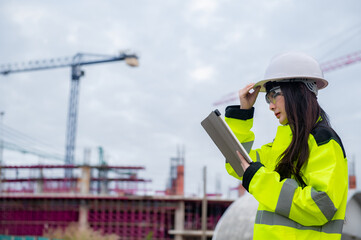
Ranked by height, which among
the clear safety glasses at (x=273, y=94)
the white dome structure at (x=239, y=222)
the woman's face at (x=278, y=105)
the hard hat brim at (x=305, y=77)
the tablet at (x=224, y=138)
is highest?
the hard hat brim at (x=305, y=77)

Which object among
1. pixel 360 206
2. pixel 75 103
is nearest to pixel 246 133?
pixel 360 206

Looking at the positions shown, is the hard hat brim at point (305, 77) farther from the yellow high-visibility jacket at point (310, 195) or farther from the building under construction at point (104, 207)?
the building under construction at point (104, 207)

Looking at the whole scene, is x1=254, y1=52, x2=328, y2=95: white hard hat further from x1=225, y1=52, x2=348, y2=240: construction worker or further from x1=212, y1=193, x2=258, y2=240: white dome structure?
x1=212, y1=193, x2=258, y2=240: white dome structure

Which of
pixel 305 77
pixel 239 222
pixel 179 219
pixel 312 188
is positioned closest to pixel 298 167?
pixel 312 188

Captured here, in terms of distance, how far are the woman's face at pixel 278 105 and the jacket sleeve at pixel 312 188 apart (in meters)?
0.27

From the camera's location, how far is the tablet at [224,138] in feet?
7.45

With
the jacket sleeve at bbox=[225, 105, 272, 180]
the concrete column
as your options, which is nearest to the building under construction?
the concrete column

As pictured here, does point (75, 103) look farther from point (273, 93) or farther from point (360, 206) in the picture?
point (273, 93)

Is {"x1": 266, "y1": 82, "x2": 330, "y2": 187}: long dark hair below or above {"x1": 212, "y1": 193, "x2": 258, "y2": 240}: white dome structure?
above

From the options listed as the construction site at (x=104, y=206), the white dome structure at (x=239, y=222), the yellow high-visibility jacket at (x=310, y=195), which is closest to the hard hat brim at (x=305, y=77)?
the yellow high-visibility jacket at (x=310, y=195)

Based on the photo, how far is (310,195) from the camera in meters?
2.02

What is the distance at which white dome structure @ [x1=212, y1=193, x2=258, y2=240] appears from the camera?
38.2 feet

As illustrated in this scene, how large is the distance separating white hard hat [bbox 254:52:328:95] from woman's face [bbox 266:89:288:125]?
0.26ft

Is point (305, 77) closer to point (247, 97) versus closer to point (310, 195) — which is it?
point (247, 97)
